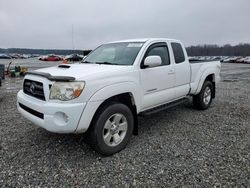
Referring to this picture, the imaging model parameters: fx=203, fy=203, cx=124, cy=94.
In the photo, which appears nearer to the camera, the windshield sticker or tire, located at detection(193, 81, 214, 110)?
the windshield sticker

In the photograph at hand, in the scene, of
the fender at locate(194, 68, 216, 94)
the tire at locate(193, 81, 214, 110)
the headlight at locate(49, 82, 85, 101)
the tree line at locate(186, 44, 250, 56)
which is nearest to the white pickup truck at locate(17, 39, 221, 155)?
the headlight at locate(49, 82, 85, 101)

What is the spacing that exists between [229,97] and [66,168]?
270 inches

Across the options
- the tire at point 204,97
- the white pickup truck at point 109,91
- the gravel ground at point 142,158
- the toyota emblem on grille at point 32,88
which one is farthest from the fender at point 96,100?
the tire at point 204,97

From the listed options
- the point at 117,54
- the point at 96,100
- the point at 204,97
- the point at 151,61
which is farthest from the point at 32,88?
the point at 204,97

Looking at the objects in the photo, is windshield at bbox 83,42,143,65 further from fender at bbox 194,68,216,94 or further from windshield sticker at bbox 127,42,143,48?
fender at bbox 194,68,216,94

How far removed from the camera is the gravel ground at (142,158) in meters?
2.65

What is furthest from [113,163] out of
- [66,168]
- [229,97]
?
[229,97]

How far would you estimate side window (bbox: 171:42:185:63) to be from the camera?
15.2 feet

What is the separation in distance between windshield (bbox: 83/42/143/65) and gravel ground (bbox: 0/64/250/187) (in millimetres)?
1540

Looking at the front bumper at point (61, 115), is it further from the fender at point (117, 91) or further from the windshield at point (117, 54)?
the windshield at point (117, 54)

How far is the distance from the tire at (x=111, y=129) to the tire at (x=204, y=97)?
291 centimetres

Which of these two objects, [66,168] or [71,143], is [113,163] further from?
[71,143]

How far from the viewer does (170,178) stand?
270 cm

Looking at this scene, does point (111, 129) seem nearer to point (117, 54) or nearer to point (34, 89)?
point (34, 89)
